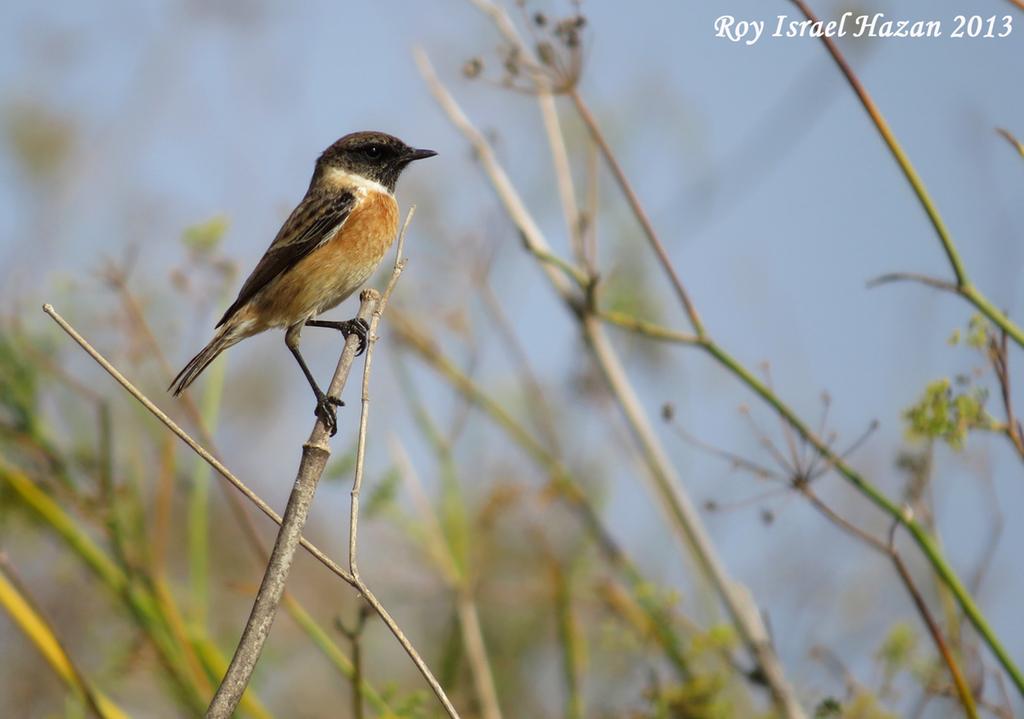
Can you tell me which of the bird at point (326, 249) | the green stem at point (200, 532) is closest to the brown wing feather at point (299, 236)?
the bird at point (326, 249)

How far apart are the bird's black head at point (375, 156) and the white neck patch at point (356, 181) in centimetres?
1

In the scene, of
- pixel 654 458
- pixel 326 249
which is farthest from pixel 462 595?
pixel 326 249

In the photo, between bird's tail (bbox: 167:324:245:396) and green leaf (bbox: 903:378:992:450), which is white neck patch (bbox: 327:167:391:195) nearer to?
bird's tail (bbox: 167:324:245:396)

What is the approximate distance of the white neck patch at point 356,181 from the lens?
5.08 m

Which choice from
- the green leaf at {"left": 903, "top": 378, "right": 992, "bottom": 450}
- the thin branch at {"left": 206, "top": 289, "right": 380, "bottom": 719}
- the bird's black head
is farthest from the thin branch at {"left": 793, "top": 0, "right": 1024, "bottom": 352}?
the bird's black head

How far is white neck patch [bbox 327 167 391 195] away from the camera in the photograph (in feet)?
16.7

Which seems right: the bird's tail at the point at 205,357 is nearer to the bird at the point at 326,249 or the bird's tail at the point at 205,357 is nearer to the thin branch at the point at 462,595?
the bird at the point at 326,249

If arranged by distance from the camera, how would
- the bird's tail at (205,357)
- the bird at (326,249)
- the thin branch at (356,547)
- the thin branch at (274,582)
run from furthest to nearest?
the bird at (326,249)
the bird's tail at (205,357)
the thin branch at (356,547)
the thin branch at (274,582)

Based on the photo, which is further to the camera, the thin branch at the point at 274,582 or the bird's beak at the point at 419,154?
the bird's beak at the point at 419,154

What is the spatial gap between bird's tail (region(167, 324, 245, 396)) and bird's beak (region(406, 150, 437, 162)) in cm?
117

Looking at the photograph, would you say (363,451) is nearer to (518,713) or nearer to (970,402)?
(970,402)

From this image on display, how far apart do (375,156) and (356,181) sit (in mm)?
151

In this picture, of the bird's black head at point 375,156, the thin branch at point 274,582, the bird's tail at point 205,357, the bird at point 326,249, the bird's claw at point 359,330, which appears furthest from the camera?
the bird's black head at point 375,156

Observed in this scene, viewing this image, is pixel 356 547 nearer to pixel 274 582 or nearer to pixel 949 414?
pixel 274 582
